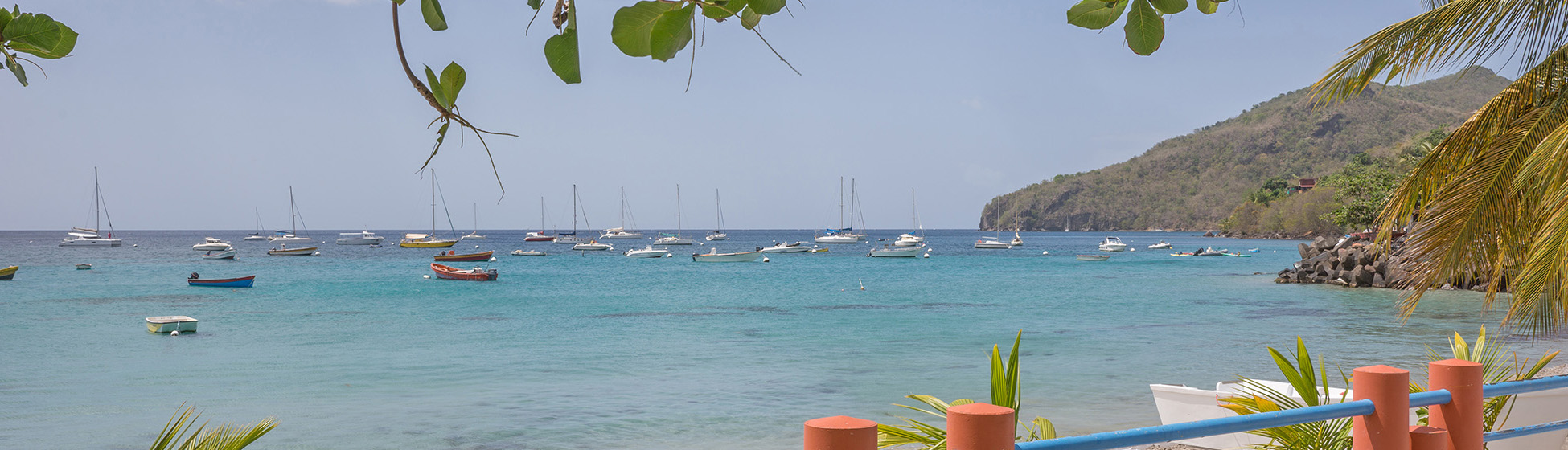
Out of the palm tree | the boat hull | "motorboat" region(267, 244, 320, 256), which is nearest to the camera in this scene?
the palm tree

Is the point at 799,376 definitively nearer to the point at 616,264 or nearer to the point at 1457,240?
the point at 1457,240

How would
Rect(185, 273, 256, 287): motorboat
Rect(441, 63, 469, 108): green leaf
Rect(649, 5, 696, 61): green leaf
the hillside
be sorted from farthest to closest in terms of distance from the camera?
the hillside → Rect(185, 273, 256, 287): motorboat → Rect(441, 63, 469, 108): green leaf → Rect(649, 5, 696, 61): green leaf

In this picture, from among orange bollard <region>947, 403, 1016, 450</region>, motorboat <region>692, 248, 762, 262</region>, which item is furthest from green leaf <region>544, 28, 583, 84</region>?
motorboat <region>692, 248, 762, 262</region>

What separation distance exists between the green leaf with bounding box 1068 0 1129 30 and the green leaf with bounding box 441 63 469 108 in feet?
2.66

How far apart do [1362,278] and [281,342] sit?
35565 mm

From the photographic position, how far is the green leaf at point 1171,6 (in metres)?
1.27

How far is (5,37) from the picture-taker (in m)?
1.58

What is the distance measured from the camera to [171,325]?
23812 millimetres

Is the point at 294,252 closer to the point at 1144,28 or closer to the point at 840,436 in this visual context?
the point at 840,436

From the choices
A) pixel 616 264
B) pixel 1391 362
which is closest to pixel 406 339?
pixel 1391 362

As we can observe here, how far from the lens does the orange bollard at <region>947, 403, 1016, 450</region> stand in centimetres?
161

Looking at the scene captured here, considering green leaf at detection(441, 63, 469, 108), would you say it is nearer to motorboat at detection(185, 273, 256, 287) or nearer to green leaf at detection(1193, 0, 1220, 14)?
green leaf at detection(1193, 0, 1220, 14)

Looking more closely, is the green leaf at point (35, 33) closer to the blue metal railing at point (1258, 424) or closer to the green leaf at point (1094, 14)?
the green leaf at point (1094, 14)

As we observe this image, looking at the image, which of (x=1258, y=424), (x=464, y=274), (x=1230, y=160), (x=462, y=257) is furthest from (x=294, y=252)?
(x=1230, y=160)
